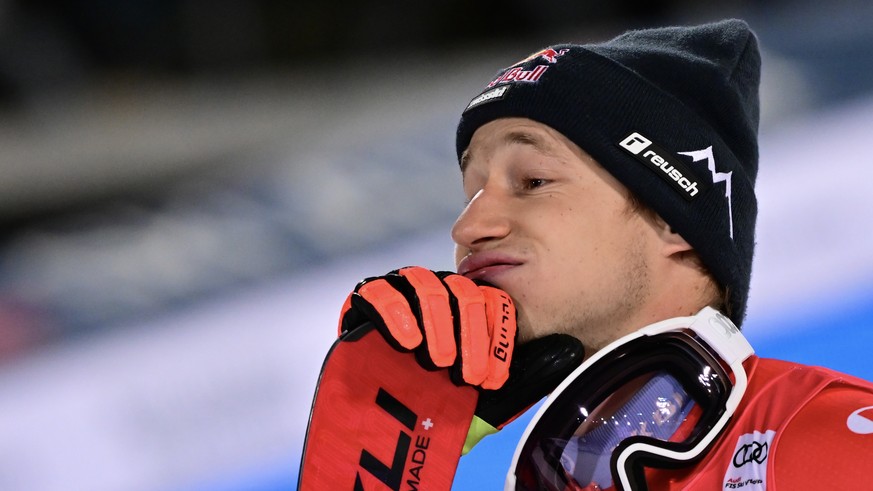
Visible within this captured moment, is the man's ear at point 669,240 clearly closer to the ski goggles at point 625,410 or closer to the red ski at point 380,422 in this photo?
the ski goggles at point 625,410

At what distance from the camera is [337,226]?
3.21m

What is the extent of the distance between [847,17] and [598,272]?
253cm

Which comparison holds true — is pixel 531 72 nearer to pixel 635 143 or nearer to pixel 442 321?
pixel 635 143

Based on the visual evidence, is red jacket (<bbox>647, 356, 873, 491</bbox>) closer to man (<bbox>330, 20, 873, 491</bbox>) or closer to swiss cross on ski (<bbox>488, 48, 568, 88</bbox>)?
man (<bbox>330, 20, 873, 491</bbox>)

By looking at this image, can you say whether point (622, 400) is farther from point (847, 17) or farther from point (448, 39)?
point (448, 39)

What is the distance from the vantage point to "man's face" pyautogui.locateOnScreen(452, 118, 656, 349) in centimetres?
130

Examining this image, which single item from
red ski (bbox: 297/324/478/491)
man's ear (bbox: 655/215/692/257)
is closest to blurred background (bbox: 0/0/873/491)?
man's ear (bbox: 655/215/692/257)

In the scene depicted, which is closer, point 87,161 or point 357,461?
point 357,461

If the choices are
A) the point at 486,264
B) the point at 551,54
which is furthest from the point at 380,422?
the point at 551,54

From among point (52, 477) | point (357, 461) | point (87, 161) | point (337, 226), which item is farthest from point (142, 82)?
point (357, 461)

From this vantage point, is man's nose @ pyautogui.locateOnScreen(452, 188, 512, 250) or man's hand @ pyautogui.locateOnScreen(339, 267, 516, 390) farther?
man's nose @ pyautogui.locateOnScreen(452, 188, 512, 250)

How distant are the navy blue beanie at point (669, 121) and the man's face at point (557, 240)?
3 centimetres

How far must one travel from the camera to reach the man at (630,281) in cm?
110

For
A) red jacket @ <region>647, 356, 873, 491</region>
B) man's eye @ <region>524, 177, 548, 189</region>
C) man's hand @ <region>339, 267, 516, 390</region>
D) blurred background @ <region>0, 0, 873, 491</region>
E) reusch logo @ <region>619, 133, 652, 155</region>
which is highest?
blurred background @ <region>0, 0, 873, 491</region>
